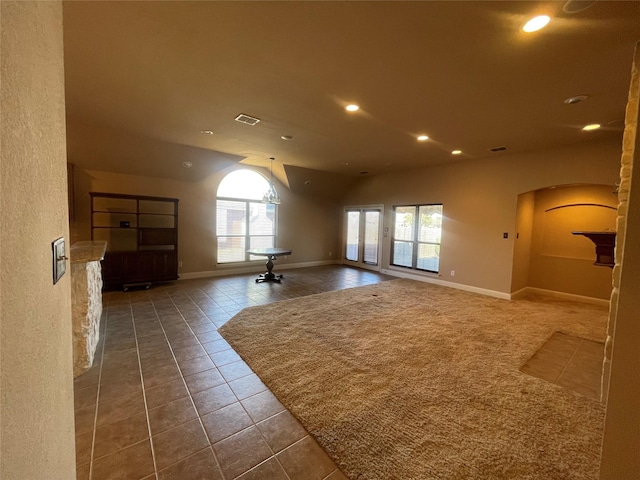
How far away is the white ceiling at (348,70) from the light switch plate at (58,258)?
5.52ft

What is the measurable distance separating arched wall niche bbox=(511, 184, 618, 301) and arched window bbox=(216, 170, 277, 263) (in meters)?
5.80

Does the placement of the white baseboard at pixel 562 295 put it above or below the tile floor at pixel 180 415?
above

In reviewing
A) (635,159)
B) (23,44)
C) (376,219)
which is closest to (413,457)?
(635,159)

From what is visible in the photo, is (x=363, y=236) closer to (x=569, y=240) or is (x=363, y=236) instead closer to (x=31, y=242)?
(x=569, y=240)

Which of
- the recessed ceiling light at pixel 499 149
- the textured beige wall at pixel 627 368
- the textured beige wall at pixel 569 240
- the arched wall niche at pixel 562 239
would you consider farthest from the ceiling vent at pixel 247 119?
the textured beige wall at pixel 569 240

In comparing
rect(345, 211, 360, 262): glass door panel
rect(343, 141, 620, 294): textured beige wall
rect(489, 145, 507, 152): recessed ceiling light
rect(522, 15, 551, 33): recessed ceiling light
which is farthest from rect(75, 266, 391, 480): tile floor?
rect(345, 211, 360, 262): glass door panel

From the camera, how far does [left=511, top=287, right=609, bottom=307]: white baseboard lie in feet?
16.4

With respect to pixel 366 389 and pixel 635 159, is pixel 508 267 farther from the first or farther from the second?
pixel 635 159

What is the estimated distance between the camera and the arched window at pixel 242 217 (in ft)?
22.5

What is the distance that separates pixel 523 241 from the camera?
5410 millimetres

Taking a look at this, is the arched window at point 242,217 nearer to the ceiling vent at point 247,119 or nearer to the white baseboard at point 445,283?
the ceiling vent at point 247,119

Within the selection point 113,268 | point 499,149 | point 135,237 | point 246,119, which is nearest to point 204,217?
point 135,237

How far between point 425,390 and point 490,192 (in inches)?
175

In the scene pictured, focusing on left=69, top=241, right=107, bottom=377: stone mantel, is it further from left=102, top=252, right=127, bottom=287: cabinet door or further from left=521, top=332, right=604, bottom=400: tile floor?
left=521, top=332, right=604, bottom=400: tile floor
